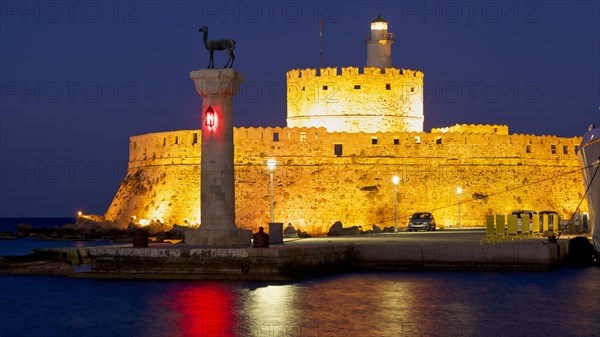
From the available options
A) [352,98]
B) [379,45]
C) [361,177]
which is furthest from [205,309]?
[379,45]

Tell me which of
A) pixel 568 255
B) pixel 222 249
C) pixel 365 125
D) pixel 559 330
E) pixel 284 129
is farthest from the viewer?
pixel 365 125

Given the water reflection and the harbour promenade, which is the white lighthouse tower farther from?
the water reflection

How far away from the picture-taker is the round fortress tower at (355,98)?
134 feet

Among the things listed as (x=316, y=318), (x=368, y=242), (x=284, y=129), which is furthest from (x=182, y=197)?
(x=316, y=318)

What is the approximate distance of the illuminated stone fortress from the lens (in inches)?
1500

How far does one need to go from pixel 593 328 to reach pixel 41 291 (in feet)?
42.7

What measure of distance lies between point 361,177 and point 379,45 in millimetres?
7048

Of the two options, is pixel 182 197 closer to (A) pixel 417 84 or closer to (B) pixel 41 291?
(A) pixel 417 84

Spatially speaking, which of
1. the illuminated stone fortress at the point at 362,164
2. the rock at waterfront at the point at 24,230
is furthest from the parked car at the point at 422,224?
the rock at waterfront at the point at 24,230

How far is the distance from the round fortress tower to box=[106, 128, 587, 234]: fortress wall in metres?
2.26

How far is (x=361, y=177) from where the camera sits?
3850cm

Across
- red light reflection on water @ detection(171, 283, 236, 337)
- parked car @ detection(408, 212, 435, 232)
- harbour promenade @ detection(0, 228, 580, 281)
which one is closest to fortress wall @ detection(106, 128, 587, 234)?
parked car @ detection(408, 212, 435, 232)

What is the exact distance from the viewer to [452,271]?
78.9ft

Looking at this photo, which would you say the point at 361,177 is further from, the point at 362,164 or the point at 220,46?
the point at 220,46
